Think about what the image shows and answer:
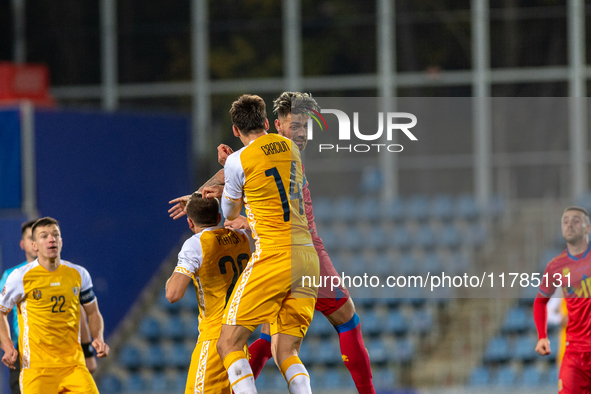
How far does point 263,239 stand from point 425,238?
7827mm

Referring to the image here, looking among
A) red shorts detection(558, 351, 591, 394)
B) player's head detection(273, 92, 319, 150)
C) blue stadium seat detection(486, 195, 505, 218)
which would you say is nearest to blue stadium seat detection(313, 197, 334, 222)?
blue stadium seat detection(486, 195, 505, 218)

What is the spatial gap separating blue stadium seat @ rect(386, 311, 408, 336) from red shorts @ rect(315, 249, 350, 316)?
21.0 ft

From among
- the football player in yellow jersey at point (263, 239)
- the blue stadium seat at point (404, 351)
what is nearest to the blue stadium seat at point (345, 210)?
the blue stadium seat at point (404, 351)

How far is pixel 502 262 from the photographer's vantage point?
39.5 feet

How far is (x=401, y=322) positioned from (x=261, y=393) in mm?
2241

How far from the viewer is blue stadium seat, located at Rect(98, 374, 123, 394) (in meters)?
12.7

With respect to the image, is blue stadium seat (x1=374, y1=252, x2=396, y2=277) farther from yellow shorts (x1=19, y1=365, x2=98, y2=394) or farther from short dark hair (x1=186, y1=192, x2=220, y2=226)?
short dark hair (x1=186, y1=192, x2=220, y2=226)

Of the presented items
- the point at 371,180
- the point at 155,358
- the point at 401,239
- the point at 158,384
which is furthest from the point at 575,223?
the point at 155,358

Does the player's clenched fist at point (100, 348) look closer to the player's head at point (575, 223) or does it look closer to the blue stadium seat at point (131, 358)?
the player's head at point (575, 223)

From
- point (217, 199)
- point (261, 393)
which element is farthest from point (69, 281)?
point (261, 393)

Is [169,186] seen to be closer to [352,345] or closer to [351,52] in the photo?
[351,52]

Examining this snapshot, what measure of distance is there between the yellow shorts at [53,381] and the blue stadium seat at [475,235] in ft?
24.9

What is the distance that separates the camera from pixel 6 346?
6.02 m

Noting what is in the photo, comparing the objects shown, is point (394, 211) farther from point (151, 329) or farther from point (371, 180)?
point (151, 329)
